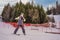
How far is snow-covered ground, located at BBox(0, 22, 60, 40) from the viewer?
1826 millimetres

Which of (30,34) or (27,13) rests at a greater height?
(27,13)

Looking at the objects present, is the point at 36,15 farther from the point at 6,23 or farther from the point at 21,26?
the point at 6,23

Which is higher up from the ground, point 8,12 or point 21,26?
point 8,12

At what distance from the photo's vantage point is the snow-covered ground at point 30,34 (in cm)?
183

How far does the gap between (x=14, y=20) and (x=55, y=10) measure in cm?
43

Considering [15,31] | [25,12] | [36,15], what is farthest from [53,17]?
[15,31]

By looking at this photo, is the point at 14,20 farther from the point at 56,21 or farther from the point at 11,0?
the point at 56,21

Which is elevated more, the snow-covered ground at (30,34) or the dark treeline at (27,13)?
the dark treeline at (27,13)

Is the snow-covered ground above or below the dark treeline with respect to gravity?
below

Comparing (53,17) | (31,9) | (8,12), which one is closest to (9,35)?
(8,12)

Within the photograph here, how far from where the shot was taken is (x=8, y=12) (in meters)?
1.84

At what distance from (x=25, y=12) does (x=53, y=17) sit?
0.29 metres

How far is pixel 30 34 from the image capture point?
183 centimetres

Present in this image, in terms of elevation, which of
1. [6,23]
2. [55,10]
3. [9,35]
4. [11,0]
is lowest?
[9,35]
